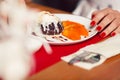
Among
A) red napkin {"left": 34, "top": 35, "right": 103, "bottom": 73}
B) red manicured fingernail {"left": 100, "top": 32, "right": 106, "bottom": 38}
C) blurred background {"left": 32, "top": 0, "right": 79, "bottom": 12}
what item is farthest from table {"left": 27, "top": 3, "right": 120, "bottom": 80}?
blurred background {"left": 32, "top": 0, "right": 79, "bottom": 12}

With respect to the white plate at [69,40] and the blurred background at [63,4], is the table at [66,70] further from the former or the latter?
the blurred background at [63,4]

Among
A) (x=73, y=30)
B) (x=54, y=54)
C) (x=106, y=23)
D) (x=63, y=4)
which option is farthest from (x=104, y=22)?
(x=63, y=4)

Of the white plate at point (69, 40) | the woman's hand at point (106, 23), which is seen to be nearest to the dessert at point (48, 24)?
the white plate at point (69, 40)

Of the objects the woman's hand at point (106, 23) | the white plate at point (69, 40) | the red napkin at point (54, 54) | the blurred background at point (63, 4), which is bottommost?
the blurred background at point (63, 4)

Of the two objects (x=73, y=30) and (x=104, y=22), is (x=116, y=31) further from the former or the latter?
(x=73, y=30)

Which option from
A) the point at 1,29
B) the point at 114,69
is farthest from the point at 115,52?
the point at 1,29

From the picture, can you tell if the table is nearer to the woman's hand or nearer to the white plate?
the white plate

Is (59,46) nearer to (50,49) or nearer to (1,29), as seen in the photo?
(50,49)
